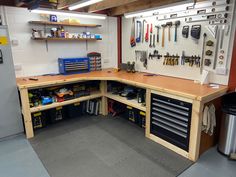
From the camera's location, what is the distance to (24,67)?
335cm

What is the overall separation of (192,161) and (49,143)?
2.13 m

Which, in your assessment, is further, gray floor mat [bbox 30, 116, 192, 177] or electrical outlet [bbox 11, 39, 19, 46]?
electrical outlet [bbox 11, 39, 19, 46]

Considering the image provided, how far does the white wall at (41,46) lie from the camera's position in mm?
3160

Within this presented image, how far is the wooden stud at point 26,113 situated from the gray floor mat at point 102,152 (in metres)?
0.13

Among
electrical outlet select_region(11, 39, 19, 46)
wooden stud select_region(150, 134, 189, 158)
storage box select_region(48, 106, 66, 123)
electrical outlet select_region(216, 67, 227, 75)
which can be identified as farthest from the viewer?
storage box select_region(48, 106, 66, 123)

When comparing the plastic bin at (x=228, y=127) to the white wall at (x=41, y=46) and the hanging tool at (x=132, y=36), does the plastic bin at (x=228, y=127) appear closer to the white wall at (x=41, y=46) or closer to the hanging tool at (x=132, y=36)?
the hanging tool at (x=132, y=36)

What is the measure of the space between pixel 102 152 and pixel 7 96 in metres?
1.73

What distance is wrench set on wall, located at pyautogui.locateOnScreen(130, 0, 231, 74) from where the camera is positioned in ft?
8.38

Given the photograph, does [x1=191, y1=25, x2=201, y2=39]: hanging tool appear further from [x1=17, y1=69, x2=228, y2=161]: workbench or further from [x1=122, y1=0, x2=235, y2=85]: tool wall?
[x1=17, y1=69, x2=228, y2=161]: workbench

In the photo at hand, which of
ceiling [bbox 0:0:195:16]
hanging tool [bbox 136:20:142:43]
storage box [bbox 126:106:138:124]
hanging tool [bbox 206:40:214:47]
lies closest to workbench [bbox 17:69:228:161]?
storage box [bbox 126:106:138:124]

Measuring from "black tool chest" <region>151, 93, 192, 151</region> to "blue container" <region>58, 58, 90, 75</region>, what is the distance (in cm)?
181

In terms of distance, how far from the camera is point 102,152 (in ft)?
8.48

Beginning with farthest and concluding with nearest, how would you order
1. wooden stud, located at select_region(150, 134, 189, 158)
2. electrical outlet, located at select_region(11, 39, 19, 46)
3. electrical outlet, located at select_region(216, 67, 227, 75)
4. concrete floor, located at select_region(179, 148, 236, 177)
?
electrical outlet, located at select_region(11, 39, 19, 46)
electrical outlet, located at select_region(216, 67, 227, 75)
wooden stud, located at select_region(150, 134, 189, 158)
concrete floor, located at select_region(179, 148, 236, 177)

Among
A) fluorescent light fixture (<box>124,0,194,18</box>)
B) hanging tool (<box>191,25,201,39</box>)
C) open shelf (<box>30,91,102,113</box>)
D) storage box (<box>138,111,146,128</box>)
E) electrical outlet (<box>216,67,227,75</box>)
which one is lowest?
storage box (<box>138,111,146,128</box>)
